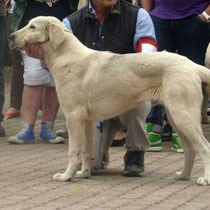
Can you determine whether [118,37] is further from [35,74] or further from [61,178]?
[35,74]

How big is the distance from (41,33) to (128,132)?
122 centimetres

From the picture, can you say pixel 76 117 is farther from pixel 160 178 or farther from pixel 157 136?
pixel 157 136

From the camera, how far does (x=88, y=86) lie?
7.52 meters

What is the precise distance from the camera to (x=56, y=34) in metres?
7.60

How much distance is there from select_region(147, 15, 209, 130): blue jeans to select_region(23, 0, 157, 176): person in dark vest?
5.29ft

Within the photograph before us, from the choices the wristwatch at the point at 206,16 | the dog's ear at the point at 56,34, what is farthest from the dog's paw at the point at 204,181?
the wristwatch at the point at 206,16

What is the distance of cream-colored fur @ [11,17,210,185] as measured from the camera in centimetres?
725

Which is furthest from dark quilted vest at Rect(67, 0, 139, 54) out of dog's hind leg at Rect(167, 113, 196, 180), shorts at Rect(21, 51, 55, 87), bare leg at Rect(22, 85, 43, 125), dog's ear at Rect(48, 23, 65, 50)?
bare leg at Rect(22, 85, 43, 125)

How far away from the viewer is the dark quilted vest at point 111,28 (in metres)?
8.13

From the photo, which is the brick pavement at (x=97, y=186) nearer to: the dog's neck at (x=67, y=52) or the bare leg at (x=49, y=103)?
the bare leg at (x=49, y=103)

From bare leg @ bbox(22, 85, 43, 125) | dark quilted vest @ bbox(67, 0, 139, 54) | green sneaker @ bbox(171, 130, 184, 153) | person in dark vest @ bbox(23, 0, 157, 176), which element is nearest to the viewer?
person in dark vest @ bbox(23, 0, 157, 176)

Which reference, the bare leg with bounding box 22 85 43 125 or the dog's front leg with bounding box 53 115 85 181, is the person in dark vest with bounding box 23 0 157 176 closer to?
the dog's front leg with bounding box 53 115 85 181

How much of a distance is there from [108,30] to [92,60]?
68cm

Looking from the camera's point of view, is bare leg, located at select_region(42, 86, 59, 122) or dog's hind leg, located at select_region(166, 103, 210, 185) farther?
bare leg, located at select_region(42, 86, 59, 122)
